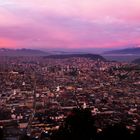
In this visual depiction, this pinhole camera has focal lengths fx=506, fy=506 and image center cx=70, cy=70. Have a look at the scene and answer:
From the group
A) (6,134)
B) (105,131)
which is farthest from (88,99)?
(105,131)

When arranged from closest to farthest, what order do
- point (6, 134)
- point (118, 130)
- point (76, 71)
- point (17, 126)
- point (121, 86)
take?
point (118, 130)
point (6, 134)
point (17, 126)
point (121, 86)
point (76, 71)

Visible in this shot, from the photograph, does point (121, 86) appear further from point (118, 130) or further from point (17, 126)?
point (118, 130)

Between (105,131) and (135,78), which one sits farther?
(135,78)

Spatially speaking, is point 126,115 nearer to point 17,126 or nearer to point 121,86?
point 17,126

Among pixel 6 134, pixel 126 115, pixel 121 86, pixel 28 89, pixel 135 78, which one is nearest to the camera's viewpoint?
pixel 6 134

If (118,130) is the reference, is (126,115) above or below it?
below

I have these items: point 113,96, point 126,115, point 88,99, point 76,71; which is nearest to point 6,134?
point 126,115
